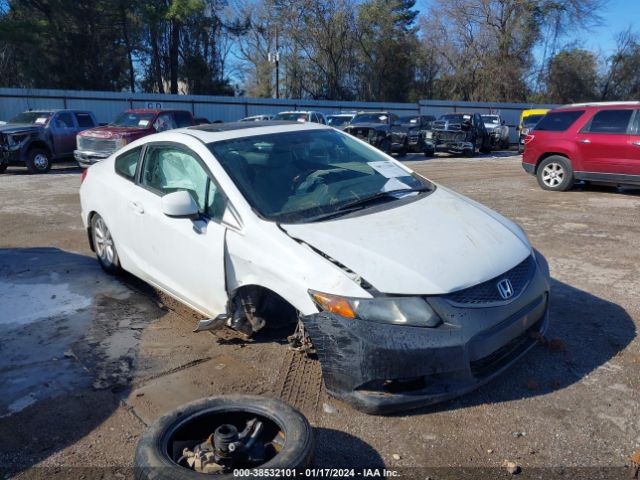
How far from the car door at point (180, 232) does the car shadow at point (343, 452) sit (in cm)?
124

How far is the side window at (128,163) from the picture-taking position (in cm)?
488

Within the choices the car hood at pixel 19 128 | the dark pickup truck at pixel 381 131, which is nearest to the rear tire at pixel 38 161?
the car hood at pixel 19 128

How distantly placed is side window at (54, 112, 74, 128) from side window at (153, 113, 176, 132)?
3459 millimetres

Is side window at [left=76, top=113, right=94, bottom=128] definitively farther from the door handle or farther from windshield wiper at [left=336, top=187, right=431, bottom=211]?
windshield wiper at [left=336, top=187, right=431, bottom=211]

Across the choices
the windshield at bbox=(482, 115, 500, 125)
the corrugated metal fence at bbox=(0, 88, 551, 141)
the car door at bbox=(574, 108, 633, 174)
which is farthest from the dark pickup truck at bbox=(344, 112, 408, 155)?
the corrugated metal fence at bbox=(0, 88, 551, 141)

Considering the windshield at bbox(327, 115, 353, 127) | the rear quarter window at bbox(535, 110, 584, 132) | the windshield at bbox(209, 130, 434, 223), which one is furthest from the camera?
the windshield at bbox(327, 115, 353, 127)

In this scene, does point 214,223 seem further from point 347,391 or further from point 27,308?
point 27,308

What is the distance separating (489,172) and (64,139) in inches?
510

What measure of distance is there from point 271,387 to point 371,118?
19.2 meters

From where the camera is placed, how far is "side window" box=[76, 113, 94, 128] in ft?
57.7

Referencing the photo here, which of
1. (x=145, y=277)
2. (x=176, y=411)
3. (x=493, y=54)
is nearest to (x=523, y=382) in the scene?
(x=176, y=411)

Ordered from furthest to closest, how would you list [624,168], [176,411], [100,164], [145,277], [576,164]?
[576,164] → [624,168] → [100,164] → [145,277] → [176,411]

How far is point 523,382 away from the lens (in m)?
3.36

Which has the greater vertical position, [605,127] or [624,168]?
[605,127]
